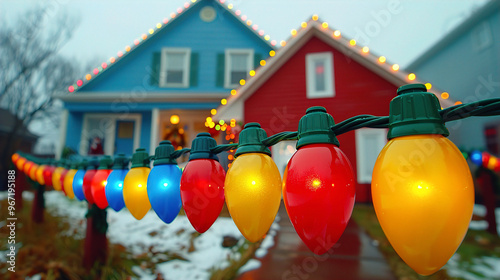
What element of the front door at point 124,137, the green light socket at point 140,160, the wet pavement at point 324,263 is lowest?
the wet pavement at point 324,263

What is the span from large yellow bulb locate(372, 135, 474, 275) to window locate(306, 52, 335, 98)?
624cm

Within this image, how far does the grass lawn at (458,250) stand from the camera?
3982mm

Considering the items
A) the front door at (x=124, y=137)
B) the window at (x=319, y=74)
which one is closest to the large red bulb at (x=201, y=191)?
the window at (x=319, y=74)

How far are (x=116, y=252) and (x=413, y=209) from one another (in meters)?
5.47

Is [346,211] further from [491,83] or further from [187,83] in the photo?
[491,83]

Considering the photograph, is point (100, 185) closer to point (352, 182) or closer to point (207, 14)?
point (352, 182)

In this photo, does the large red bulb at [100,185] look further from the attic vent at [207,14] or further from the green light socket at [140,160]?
the attic vent at [207,14]

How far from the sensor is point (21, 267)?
A: 14.0 feet

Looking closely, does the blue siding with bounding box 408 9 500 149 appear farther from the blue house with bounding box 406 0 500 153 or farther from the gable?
the gable

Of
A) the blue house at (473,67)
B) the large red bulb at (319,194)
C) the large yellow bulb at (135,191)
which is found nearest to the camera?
the large red bulb at (319,194)

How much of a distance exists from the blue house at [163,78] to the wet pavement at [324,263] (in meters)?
6.01

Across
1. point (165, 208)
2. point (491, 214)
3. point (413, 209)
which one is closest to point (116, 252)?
point (165, 208)

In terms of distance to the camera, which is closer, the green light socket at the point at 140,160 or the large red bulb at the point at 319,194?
the large red bulb at the point at 319,194

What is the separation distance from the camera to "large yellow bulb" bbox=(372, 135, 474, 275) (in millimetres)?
600
